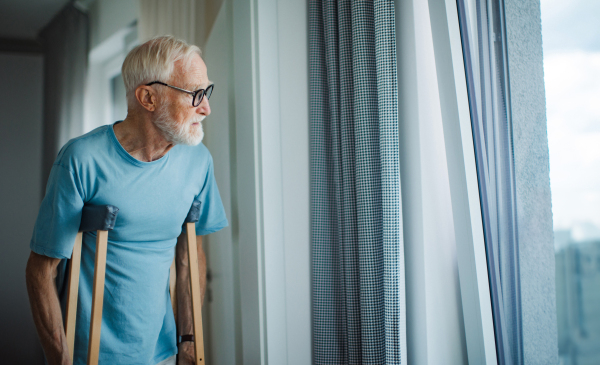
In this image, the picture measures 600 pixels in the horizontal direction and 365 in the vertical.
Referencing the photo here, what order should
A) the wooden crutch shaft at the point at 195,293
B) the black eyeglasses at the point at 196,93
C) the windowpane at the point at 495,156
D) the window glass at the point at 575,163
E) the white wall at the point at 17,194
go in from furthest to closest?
1. the white wall at the point at 17,194
2. the wooden crutch shaft at the point at 195,293
3. the black eyeglasses at the point at 196,93
4. the windowpane at the point at 495,156
5. the window glass at the point at 575,163

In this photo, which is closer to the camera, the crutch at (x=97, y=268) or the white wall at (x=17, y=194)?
the crutch at (x=97, y=268)

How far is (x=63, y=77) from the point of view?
4.91ft

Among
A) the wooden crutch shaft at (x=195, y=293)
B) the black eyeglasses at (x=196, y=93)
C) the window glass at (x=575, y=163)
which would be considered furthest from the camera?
the wooden crutch shaft at (x=195, y=293)

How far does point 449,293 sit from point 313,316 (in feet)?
1.46

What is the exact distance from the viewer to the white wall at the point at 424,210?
2.92 ft

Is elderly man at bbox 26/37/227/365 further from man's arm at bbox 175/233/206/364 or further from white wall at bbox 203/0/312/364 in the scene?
white wall at bbox 203/0/312/364

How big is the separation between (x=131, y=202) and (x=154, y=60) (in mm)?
391

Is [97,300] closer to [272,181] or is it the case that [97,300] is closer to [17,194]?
[272,181]

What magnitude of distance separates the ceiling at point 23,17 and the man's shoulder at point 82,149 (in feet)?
2.95

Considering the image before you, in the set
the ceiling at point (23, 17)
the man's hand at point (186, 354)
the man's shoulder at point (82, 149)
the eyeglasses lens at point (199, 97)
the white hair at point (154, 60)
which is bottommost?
the man's hand at point (186, 354)

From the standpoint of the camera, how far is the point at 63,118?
Result: 1.49 metres

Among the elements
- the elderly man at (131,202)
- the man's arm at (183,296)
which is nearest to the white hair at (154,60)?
the elderly man at (131,202)

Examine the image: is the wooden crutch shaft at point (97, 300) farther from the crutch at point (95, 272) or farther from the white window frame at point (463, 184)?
the white window frame at point (463, 184)

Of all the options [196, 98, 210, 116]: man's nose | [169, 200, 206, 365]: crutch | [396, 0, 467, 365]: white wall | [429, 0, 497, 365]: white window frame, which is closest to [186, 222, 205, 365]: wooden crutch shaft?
Answer: [169, 200, 206, 365]: crutch
